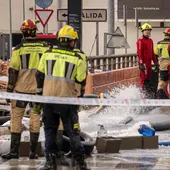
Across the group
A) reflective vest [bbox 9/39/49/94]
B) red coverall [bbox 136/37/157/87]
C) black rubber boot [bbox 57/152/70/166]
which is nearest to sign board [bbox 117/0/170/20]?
red coverall [bbox 136/37/157/87]

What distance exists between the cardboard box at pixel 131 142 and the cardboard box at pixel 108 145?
39 centimetres

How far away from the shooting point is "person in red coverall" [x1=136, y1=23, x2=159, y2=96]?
1862cm

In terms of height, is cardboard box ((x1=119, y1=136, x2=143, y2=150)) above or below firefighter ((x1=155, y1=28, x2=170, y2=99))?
below

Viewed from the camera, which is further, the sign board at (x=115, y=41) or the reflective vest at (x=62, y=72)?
the sign board at (x=115, y=41)

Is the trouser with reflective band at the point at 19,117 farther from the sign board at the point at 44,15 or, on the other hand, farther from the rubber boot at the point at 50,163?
the sign board at the point at 44,15

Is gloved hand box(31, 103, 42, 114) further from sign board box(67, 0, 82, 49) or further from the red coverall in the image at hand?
the red coverall

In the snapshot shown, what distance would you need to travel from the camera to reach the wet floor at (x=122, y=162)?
9920 mm

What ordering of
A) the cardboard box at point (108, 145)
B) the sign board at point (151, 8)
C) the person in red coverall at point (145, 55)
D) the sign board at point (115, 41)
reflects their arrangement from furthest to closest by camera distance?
1. the sign board at point (151, 8)
2. the sign board at point (115, 41)
3. the person in red coverall at point (145, 55)
4. the cardboard box at point (108, 145)

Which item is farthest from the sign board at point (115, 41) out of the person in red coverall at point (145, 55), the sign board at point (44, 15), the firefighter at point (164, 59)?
the firefighter at point (164, 59)

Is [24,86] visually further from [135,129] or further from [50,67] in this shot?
[135,129]

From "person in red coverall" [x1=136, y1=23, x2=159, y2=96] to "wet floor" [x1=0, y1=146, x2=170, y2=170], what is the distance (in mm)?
7538

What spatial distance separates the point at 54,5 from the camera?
55.1m

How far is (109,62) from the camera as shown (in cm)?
2416

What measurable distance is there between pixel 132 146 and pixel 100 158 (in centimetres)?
103
